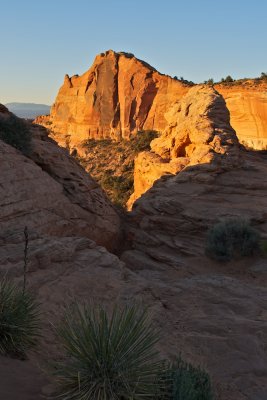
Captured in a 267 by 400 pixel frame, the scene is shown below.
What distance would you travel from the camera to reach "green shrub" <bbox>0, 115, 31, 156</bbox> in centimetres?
1141

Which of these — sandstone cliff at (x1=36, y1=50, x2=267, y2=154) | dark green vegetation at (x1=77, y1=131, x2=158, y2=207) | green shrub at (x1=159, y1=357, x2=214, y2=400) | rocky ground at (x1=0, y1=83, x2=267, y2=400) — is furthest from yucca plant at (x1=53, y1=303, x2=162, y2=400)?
sandstone cliff at (x1=36, y1=50, x2=267, y2=154)

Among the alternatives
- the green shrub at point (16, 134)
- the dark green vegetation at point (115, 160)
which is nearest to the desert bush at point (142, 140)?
the dark green vegetation at point (115, 160)

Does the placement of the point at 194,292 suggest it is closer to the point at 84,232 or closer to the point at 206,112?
the point at 84,232

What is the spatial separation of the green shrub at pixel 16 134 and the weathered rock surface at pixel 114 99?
45526 mm

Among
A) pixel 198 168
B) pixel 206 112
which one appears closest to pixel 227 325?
pixel 198 168

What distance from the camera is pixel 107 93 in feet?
213

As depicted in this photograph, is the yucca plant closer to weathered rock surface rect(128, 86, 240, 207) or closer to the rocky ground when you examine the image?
the rocky ground

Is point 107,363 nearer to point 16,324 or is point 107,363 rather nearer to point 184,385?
point 184,385

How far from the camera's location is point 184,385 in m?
3.79

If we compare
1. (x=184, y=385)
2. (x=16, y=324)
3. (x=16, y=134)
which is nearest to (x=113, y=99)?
(x=16, y=134)

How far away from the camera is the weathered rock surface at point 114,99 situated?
194 feet

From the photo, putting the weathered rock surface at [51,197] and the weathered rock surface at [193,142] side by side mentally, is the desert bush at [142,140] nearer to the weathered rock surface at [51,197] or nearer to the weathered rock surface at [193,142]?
the weathered rock surface at [193,142]

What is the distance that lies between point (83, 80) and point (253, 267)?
2450 inches

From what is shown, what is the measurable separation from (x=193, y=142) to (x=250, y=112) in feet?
88.1
